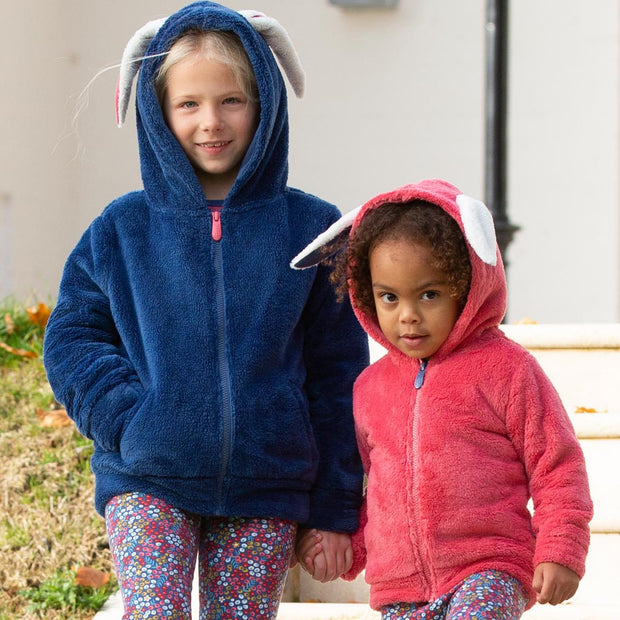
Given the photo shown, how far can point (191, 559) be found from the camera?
2812 mm

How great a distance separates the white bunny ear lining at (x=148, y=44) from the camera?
306 centimetres

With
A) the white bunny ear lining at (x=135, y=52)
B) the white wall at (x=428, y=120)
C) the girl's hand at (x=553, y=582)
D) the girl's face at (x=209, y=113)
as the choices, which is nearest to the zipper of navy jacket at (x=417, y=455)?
the girl's hand at (x=553, y=582)

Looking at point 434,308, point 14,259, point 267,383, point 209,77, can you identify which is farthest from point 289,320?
point 14,259

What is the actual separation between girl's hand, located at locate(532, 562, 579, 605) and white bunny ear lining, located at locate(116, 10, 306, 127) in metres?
1.42

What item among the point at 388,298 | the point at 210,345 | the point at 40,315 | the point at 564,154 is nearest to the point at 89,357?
the point at 210,345

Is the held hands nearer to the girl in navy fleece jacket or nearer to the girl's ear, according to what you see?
the girl in navy fleece jacket

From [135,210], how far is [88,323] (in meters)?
0.30

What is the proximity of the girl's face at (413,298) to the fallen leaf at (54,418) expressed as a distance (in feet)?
7.54

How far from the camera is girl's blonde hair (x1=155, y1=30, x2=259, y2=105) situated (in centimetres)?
297

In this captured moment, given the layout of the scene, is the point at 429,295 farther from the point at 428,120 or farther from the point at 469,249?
the point at 428,120

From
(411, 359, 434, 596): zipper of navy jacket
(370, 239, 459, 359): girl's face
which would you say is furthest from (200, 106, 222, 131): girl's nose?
(411, 359, 434, 596): zipper of navy jacket

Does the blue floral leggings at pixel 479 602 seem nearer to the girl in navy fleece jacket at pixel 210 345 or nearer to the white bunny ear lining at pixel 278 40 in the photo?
the girl in navy fleece jacket at pixel 210 345

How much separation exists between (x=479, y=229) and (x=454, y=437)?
461 millimetres

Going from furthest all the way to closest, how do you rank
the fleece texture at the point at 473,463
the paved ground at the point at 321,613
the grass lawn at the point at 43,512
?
the grass lawn at the point at 43,512
the paved ground at the point at 321,613
the fleece texture at the point at 473,463
